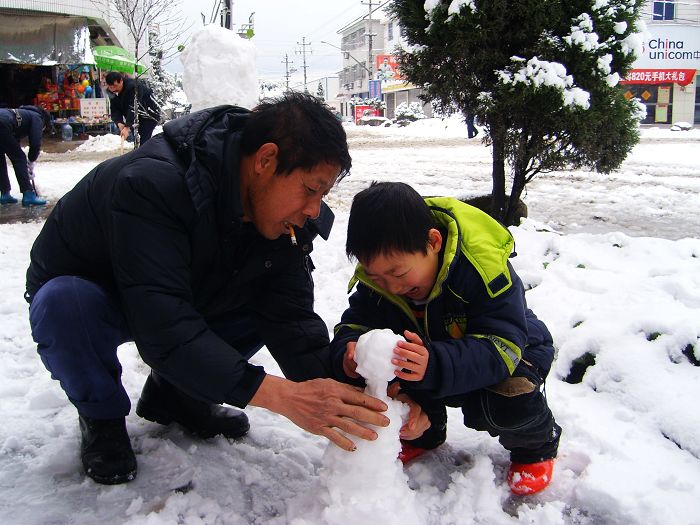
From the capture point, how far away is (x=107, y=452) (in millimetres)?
1856

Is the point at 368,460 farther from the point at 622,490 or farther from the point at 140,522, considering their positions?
the point at 622,490

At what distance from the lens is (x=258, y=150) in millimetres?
1710

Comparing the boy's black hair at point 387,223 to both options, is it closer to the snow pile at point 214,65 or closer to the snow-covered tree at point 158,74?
the snow pile at point 214,65

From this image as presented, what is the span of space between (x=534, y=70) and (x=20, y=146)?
553cm

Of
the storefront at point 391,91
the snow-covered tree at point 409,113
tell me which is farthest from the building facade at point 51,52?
the storefront at point 391,91

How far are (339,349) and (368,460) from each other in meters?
0.39

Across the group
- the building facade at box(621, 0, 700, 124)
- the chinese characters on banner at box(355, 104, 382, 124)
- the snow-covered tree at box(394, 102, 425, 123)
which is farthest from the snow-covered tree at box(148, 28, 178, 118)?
the building facade at box(621, 0, 700, 124)

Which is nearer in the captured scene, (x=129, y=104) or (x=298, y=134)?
(x=298, y=134)

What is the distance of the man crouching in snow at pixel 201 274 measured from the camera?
158cm

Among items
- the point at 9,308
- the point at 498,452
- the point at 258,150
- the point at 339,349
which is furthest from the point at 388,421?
the point at 9,308

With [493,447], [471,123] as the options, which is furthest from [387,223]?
[471,123]

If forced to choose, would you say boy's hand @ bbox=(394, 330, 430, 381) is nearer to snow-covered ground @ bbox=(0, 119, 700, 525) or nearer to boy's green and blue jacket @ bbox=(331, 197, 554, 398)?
boy's green and blue jacket @ bbox=(331, 197, 554, 398)

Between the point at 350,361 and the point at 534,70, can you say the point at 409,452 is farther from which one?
the point at 534,70

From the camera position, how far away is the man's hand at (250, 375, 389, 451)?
5.16ft
